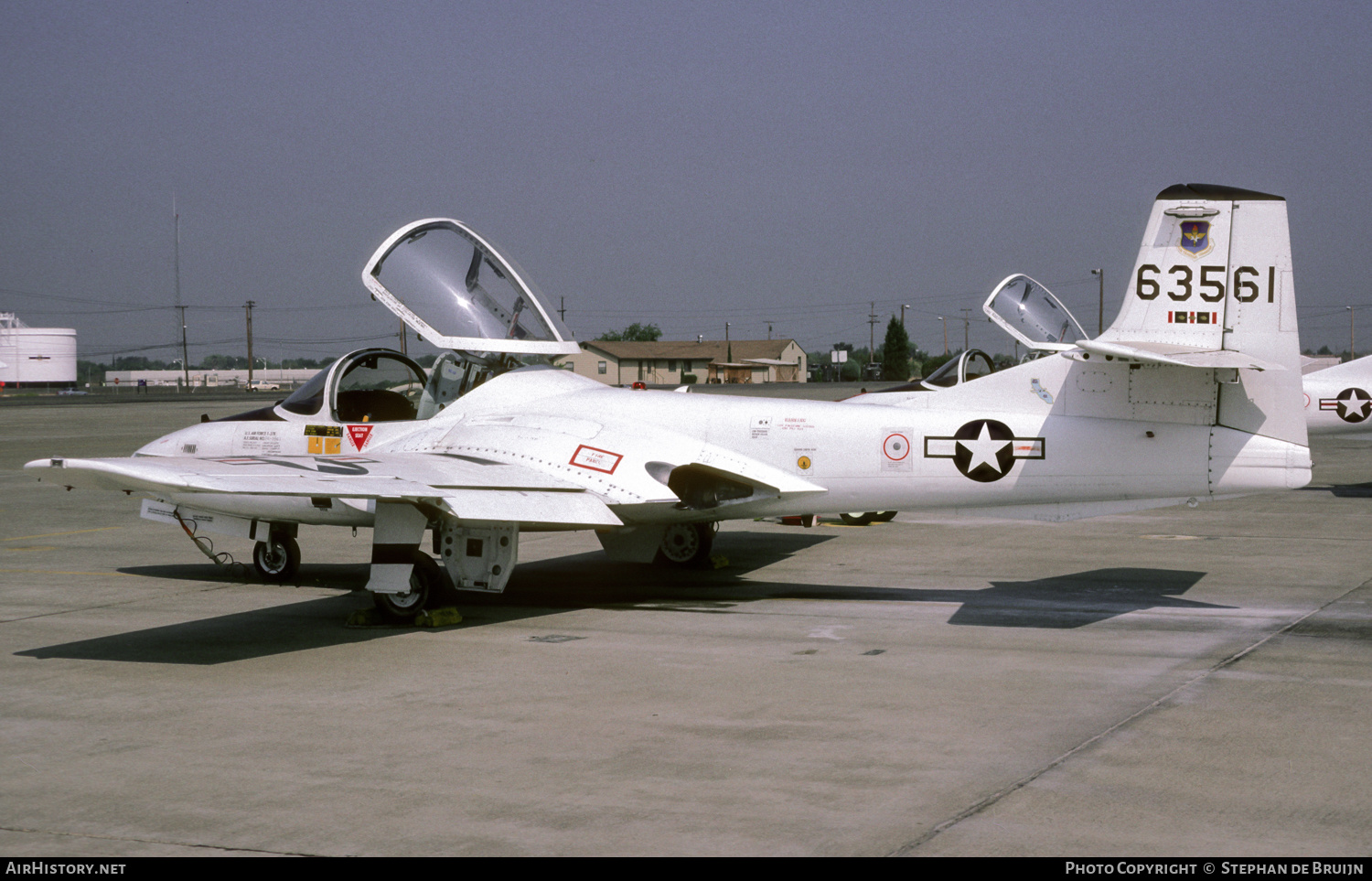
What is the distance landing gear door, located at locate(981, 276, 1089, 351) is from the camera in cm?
1552

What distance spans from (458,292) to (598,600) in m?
3.28

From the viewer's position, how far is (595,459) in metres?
10.5

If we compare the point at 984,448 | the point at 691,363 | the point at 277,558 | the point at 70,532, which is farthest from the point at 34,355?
the point at 984,448

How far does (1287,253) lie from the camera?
9367mm

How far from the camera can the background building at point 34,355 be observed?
13262cm

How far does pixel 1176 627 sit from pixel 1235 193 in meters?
3.52

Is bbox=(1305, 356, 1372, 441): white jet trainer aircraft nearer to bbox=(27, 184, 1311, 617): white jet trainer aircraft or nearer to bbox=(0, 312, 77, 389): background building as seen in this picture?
bbox=(27, 184, 1311, 617): white jet trainer aircraft

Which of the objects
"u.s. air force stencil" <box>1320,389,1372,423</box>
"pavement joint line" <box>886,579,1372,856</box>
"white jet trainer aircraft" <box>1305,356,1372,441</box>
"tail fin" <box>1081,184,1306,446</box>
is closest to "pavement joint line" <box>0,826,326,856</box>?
"pavement joint line" <box>886,579,1372,856</box>

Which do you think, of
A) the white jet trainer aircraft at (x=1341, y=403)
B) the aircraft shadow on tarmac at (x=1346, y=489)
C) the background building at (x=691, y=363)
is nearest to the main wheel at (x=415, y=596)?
the aircraft shadow on tarmac at (x=1346, y=489)

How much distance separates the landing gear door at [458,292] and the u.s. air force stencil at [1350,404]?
1559 centimetres

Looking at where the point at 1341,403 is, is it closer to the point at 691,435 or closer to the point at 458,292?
the point at 691,435

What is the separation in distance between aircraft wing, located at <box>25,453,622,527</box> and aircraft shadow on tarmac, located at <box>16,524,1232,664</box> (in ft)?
4.07

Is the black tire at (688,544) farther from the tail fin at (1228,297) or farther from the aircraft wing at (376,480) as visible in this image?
the tail fin at (1228,297)
